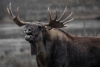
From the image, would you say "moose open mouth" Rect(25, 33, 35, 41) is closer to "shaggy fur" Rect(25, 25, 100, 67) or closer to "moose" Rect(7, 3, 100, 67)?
"moose" Rect(7, 3, 100, 67)

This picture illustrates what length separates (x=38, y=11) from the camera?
36031 millimetres

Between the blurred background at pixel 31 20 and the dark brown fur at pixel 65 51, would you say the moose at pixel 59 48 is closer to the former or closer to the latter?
the dark brown fur at pixel 65 51

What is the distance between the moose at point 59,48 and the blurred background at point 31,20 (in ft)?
11.8

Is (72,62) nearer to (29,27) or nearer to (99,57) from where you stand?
(99,57)

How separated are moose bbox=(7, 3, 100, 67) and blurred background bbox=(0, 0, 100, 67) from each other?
3604 millimetres

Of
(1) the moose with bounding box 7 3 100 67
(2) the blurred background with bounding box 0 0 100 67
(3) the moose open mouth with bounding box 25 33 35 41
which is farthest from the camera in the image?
(2) the blurred background with bounding box 0 0 100 67

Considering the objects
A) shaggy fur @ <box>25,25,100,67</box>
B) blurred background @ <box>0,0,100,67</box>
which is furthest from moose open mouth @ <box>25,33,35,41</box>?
blurred background @ <box>0,0,100,67</box>

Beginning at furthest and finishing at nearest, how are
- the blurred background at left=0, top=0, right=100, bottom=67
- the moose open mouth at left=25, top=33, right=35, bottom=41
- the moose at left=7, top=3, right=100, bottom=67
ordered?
the blurred background at left=0, top=0, right=100, bottom=67 < the moose at left=7, top=3, right=100, bottom=67 < the moose open mouth at left=25, top=33, right=35, bottom=41

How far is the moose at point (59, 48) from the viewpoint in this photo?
28.4ft

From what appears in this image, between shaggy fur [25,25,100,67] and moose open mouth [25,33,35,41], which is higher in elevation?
moose open mouth [25,33,35,41]

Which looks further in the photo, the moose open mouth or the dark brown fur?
the dark brown fur

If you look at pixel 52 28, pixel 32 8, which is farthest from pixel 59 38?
pixel 32 8

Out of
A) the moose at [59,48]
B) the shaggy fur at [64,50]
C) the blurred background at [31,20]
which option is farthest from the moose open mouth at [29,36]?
the blurred background at [31,20]

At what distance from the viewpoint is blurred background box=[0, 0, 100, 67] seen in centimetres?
1331
